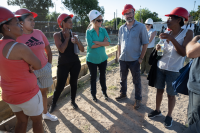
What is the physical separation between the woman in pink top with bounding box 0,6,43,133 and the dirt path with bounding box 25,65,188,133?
1021 millimetres

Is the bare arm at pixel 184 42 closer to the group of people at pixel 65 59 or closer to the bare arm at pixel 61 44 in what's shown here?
the group of people at pixel 65 59

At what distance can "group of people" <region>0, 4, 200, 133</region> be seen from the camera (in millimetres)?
1420

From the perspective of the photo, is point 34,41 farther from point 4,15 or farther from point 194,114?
point 194,114

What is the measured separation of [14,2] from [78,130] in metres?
38.8

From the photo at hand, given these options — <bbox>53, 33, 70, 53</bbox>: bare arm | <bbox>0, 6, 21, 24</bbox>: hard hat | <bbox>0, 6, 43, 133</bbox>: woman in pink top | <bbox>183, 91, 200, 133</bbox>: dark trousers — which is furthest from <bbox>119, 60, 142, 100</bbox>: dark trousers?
<bbox>0, 6, 21, 24</bbox>: hard hat

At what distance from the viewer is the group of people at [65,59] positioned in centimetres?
142

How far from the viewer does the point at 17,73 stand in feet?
4.78

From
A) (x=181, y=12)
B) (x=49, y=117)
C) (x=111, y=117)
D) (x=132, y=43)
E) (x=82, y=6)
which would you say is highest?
(x=82, y=6)

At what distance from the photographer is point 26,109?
1.58 metres

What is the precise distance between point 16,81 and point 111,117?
6.60 feet

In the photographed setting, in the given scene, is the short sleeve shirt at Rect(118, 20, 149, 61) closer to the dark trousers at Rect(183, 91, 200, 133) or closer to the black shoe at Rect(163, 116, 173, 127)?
the black shoe at Rect(163, 116, 173, 127)

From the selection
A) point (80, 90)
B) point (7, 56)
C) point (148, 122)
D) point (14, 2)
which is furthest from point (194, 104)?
point (14, 2)

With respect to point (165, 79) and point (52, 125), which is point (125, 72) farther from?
point (52, 125)

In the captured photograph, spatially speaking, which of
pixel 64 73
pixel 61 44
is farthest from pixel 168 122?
pixel 61 44
